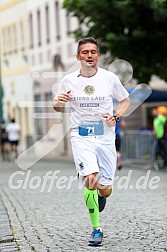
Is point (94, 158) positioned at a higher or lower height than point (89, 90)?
lower

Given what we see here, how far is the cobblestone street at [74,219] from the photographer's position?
27.4 feet

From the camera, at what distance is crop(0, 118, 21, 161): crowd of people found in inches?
1348

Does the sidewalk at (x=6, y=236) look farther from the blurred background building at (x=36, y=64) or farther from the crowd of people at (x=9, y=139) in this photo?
the blurred background building at (x=36, y=64)

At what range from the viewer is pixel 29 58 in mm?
47094

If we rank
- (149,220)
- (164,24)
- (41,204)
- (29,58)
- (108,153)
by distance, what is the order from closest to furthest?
(108,153) → (149,220) → (41,204) → (164,24) → (29,58)

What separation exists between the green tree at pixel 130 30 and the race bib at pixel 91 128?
1531 centimetres

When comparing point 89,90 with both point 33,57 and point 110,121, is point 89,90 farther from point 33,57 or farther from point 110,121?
point 33,57

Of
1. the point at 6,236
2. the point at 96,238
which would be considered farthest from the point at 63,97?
the point at 6,236

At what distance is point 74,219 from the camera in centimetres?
1065

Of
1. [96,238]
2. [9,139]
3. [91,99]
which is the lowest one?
[9,139]

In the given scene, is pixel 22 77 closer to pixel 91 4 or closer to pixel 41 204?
pixel 91 4

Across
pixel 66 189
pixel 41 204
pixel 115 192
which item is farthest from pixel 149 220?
pixel 66 189

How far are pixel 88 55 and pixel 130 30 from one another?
55.0ft

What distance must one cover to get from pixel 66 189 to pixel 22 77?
105 ft
